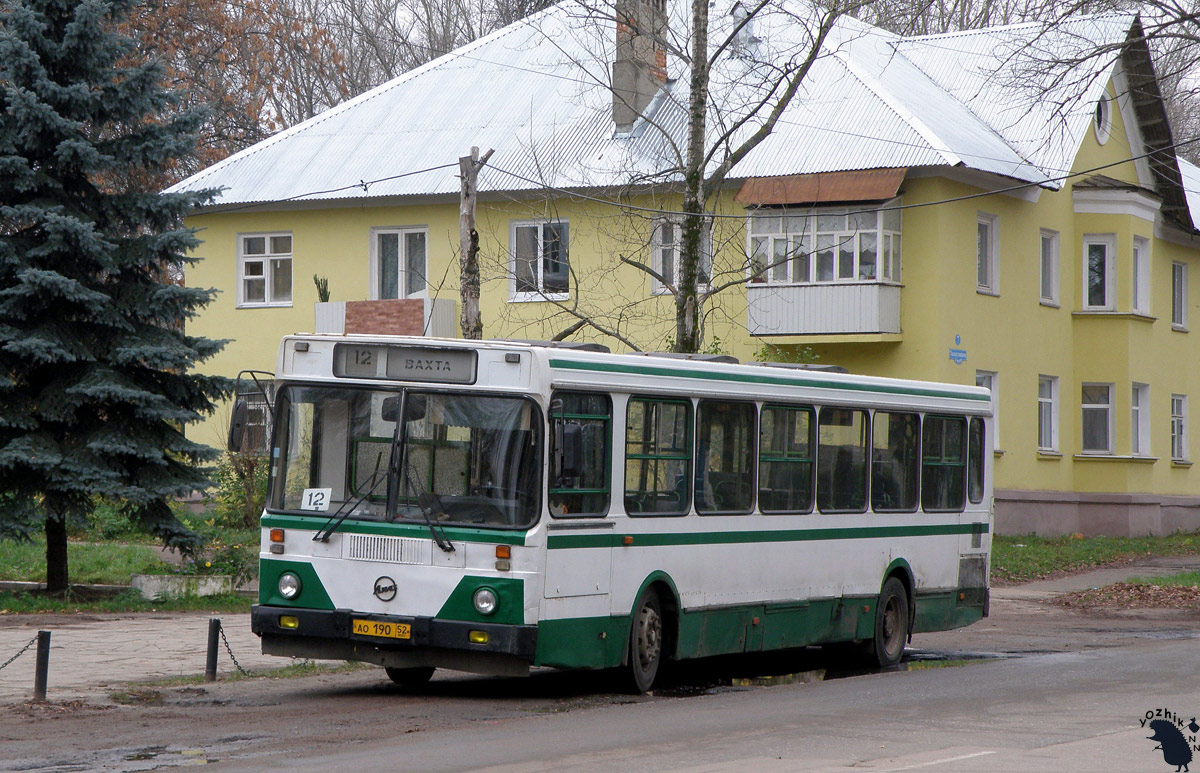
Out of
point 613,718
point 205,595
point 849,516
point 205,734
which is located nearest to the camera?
point 205,734

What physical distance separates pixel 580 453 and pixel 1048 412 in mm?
27070

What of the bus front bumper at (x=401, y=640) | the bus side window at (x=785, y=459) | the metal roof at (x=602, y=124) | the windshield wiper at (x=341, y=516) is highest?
the metal roof at (x=602, y=124)

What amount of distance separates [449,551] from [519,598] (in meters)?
0.59

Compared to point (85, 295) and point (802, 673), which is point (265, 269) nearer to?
point (85, 295)

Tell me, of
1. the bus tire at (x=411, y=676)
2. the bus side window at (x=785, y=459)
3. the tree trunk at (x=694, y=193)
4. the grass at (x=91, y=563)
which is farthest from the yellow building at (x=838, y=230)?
the bus tire at (x=411, y=676)

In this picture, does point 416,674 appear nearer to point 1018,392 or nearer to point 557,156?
point 557,156

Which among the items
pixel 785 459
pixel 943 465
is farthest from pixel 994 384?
pixel 785 459

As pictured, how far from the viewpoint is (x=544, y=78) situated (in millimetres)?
37312

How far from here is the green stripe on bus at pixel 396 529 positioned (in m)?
11.2

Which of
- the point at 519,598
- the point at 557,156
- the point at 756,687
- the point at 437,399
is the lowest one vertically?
the point at 756,687

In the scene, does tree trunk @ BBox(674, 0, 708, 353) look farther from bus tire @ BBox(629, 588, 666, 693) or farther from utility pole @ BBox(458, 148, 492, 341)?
bus tire @ BBox(629, 588, 666, 693)

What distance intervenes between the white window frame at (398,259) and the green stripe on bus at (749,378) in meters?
20.3

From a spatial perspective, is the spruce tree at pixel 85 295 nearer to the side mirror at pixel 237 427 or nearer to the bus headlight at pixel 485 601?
the side mirror at pixel 237 427

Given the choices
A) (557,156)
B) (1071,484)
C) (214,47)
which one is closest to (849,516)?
(557,156)
